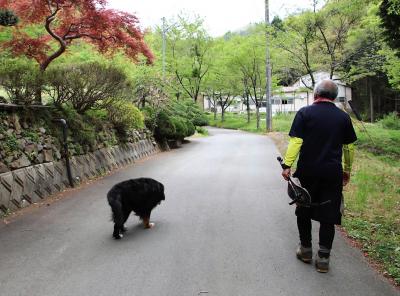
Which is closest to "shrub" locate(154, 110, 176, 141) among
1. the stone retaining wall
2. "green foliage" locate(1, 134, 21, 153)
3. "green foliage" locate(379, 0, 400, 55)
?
the stone retaining wall

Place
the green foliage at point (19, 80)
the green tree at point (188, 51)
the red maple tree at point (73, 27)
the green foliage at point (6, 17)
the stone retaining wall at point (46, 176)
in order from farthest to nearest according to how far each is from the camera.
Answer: the green tree at point (188, 51) → the red maple tree at point (73, 27) → the green foliage at point (19, 80) → the green foliage at point (6, 17) → the stone retaining wall at point (46, 176)

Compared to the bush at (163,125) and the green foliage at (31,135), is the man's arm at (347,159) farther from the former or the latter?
the bush at (163,125)

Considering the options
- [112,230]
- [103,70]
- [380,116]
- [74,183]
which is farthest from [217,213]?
[380,116]

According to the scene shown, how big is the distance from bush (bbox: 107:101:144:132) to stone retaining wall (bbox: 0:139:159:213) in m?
0.85

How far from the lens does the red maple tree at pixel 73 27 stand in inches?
388

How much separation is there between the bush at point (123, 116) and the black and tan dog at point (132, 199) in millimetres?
7072

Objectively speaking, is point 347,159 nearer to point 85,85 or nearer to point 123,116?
point 85,85

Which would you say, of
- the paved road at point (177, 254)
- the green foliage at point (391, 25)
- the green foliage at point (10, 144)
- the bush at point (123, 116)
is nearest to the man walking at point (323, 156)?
the paved road at point (177, 254)

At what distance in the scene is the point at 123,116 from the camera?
13.0 meters

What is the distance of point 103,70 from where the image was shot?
10336mm

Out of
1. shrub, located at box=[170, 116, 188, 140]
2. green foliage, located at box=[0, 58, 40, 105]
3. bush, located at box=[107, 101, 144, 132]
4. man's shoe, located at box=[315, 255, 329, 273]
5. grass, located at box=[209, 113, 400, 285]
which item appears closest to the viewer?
man's shoe, located at box=[315, 255, 329, 273]

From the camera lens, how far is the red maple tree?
32.3 feet

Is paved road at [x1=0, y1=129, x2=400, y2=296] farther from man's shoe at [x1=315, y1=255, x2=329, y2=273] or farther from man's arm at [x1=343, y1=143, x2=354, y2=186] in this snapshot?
man's arm at [x1=343, y1=143, x2=354, y2=186]

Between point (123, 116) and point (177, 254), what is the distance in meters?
8.85
